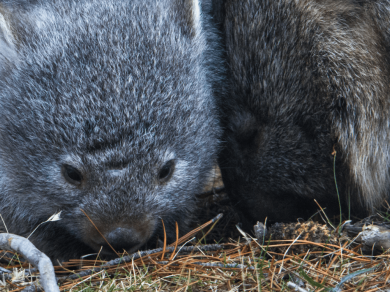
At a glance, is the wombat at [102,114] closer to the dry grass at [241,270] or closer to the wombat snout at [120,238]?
the wombat snout at [120,238]

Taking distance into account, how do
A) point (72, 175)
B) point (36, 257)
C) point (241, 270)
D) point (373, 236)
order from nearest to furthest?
point (36, 257) < point (241, 270) < point (72, 175) < point (373, 236)

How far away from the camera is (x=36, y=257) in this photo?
6.98ft

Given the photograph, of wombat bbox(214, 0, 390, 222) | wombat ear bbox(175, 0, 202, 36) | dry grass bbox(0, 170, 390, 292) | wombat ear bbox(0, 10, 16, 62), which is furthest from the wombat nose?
wombat ear bbox(175, 0, 202, 36)

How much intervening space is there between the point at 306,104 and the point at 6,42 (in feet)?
5.87

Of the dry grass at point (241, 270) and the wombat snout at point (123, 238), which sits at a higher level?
the wombat snout at point (123, 238)

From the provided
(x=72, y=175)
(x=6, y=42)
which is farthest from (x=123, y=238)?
(x=6, y=42)

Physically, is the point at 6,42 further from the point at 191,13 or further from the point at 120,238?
the point at 120,238

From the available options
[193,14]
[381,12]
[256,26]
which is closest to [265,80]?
[256,26]

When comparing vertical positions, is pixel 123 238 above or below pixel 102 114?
below

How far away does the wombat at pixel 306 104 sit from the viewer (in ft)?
9.30

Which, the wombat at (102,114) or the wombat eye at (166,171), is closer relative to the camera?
the wombat at (102,114)

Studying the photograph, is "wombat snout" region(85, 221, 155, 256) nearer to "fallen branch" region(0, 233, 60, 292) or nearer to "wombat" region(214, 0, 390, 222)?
"fallen branch" region(0, 233, 60, 292)

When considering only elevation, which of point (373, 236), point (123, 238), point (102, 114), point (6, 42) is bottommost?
point (373, 236)

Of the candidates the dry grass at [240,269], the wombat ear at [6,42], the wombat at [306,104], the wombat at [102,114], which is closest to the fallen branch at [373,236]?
the dry grass at [240,269]
